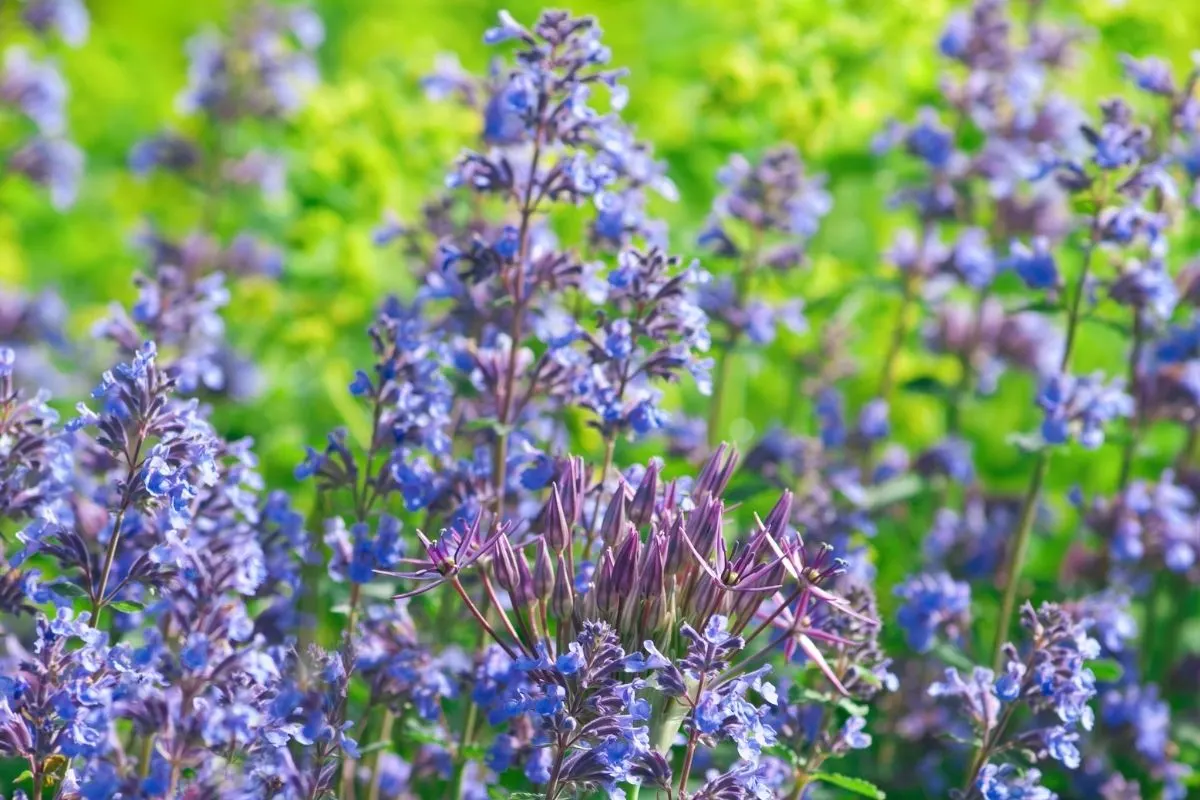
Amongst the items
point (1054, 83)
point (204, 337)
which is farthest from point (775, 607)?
point (1054, 83)

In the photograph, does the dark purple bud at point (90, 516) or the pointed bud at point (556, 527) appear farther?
the dark purple bud at point (90, 516)

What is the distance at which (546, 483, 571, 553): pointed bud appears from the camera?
2629 millimetres

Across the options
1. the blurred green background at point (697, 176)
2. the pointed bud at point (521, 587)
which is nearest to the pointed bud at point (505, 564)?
the pointed bud at point (521, 587)

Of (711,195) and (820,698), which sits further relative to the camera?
(711,195)

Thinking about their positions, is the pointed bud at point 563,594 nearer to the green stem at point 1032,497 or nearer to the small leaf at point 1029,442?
the green stem at point 1032,497

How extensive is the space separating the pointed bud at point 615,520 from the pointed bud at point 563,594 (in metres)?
0.10

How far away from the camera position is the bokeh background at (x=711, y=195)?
501 centimetres

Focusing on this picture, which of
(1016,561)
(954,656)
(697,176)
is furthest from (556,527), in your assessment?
(697,176)

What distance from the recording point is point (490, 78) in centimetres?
377

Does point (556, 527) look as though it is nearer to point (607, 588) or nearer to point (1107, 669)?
point (607, 588)

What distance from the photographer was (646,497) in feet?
9.02

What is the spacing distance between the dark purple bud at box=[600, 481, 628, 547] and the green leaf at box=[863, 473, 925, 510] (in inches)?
66.9

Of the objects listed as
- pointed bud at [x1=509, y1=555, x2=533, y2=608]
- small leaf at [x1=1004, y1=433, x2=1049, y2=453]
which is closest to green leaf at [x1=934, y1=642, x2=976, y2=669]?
small leaf at [x1=1004, y1=433, x2=1049, y2=453]

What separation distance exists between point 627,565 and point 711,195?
3311 mm
